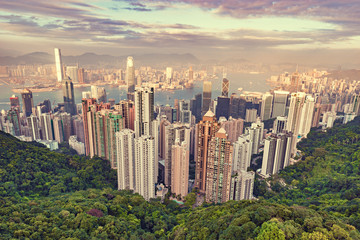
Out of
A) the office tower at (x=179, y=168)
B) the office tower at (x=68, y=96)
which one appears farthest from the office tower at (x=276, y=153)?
the office tower at (x=68, y=96)

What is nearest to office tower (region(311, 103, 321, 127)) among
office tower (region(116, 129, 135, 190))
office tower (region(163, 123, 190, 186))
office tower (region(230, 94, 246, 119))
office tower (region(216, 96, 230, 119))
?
office tower (region(230, 94, 246, 119))

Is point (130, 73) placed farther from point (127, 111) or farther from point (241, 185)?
point (241, 185)

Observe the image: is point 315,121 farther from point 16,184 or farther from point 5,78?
point 5,78

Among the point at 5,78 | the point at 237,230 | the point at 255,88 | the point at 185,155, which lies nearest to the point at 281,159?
the point at 185,155

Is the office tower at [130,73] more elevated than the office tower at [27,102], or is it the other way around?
the office tower at [130,73]

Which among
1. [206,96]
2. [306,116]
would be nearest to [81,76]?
[206,96]

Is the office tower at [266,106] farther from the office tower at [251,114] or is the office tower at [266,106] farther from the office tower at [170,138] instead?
the office tower at [170,138]
